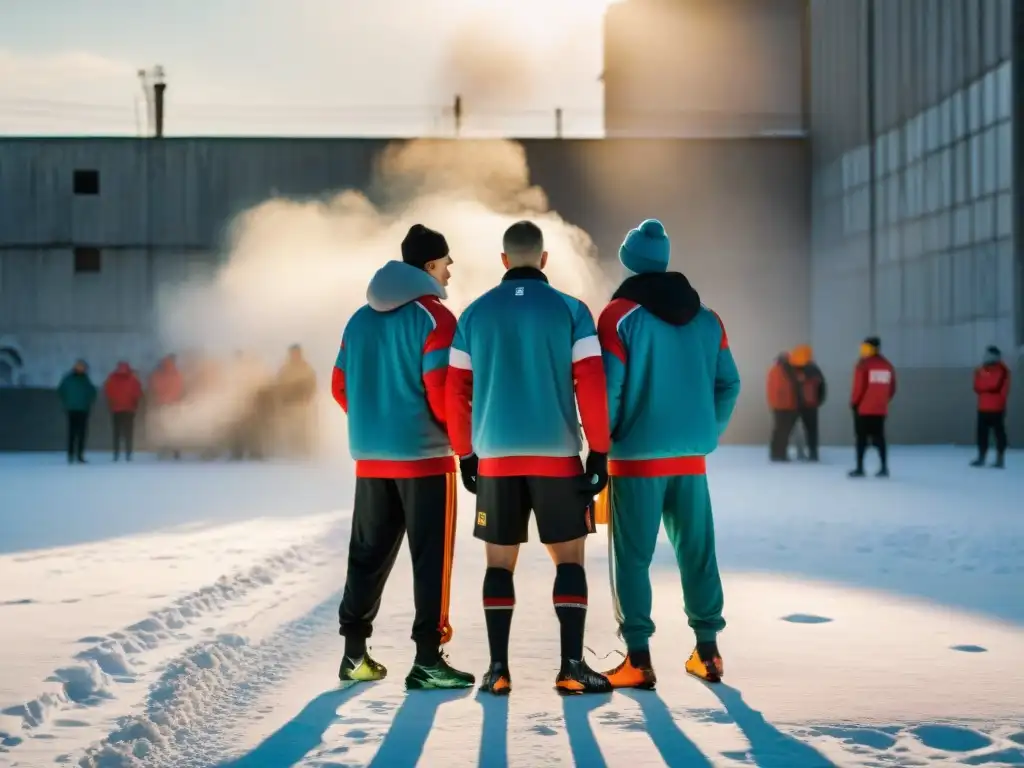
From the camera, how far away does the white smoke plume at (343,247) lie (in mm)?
31969

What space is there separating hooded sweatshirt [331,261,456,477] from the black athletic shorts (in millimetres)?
317

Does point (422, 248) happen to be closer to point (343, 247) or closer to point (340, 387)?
point (340, 387)

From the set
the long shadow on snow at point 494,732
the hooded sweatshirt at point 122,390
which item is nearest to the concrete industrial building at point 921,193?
the hooded sweatshirt at point 122,390

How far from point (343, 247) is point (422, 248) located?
2717 centimetres

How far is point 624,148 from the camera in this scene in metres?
34.3

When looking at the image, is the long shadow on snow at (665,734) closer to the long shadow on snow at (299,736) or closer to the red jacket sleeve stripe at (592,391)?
the red jacket sleeve stripe at (592,391)

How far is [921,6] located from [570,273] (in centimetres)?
962

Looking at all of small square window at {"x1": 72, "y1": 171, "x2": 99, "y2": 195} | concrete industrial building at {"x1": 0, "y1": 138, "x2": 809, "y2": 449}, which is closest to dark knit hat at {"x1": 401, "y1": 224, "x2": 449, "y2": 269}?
concrete industrial building at {"x1": 0, "y1": 138, "x2": 809, "y2": 449}

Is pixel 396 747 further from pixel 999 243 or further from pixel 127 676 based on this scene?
pixel 999 243

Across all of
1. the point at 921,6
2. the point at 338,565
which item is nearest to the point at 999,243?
the point at 921,6

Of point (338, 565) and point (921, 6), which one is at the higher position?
point (921, 6)

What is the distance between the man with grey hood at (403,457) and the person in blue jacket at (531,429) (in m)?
0.17

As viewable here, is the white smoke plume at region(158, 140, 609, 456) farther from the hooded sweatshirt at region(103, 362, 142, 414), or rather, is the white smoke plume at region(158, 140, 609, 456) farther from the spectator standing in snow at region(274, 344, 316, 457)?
the hooded sweatshirt at region(103, 362, 142, 414)

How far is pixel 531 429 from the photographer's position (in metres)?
5.48
